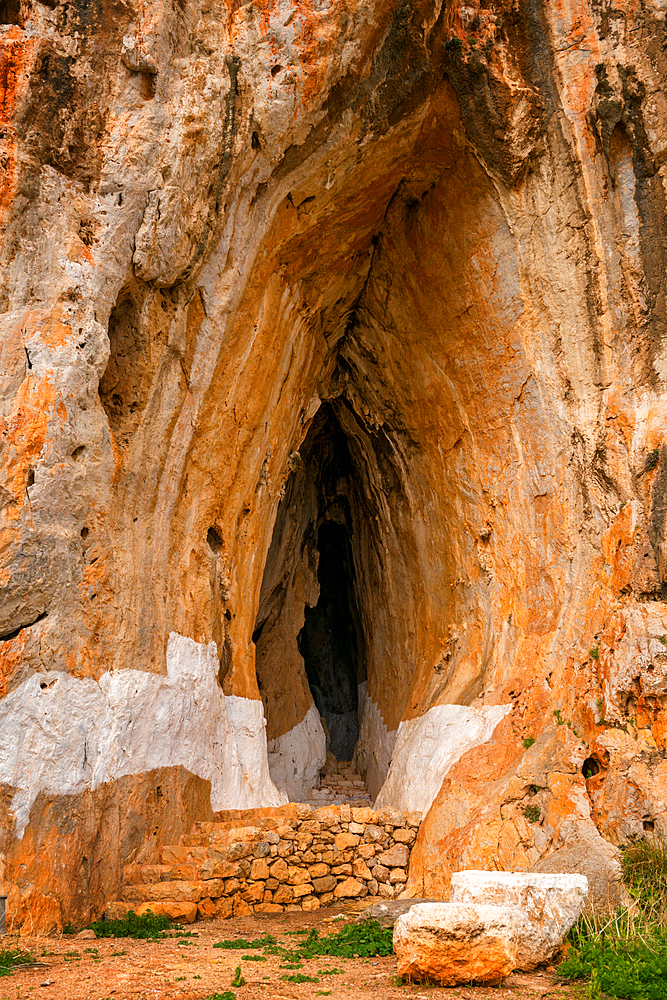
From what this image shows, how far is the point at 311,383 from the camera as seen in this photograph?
13391 millimetres

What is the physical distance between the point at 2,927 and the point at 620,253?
10.2 meters

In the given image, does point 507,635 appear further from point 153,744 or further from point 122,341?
point 122,341

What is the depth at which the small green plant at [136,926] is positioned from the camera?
6504mm

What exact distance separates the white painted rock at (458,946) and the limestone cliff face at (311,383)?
8.50ft

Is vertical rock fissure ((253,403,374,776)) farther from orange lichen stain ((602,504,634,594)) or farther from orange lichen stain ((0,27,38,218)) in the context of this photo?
orange lichen stain ((0,27,38,218))

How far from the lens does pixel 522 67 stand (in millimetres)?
10703

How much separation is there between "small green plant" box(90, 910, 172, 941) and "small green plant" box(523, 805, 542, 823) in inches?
149

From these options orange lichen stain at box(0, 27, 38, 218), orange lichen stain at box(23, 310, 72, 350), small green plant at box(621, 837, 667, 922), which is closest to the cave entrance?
orange lichen stain at box(23, 310, 72, 350)

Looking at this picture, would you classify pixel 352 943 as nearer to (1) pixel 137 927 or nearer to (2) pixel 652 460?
(1) pixel 137 927

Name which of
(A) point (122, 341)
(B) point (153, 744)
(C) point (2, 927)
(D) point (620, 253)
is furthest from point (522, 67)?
(C) point (2, 927)

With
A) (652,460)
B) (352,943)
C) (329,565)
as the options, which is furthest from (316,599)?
(352,943)

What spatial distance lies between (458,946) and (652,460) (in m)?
5.93

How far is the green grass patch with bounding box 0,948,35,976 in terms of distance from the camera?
5.16m

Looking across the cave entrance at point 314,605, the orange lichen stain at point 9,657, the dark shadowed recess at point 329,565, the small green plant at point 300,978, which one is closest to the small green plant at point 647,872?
the small green plant at point 300,978
